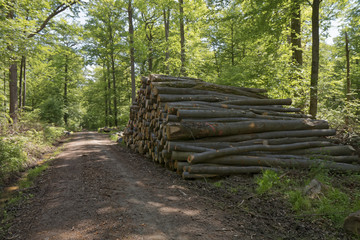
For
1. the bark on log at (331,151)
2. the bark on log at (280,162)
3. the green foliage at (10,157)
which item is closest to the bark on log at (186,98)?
the bark on log at (280,162)

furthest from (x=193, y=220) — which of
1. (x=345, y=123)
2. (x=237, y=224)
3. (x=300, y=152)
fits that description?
(x=345, y=123)

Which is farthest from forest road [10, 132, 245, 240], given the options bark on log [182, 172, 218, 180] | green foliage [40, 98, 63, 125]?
green foliage [40, 98, 63, 125]

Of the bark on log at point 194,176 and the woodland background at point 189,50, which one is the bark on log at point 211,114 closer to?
the bark on log at point 194,176

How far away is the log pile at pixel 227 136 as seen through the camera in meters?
5.90

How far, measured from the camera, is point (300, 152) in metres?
6.70

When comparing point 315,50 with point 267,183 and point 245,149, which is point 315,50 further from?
point 267,183

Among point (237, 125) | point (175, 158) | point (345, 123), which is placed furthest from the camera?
point (345, 123)

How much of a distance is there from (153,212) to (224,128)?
3.60 meters

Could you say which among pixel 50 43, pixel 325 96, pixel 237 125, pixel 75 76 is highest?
pixel 75 76

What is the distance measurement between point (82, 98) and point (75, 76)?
4806 mm

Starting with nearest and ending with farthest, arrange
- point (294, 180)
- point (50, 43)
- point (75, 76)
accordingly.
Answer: point (294, 180), point (50, 43), point (75, 76)

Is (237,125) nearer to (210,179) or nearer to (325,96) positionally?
(210,179)

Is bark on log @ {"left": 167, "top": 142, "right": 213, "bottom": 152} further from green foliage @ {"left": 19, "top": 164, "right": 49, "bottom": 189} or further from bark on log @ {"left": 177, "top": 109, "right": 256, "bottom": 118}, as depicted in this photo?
green foliage @ {"left": 19, "top": 164, "right": 49, "bottom": 189}

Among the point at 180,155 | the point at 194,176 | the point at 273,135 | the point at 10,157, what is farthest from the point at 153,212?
the point at 10,157
